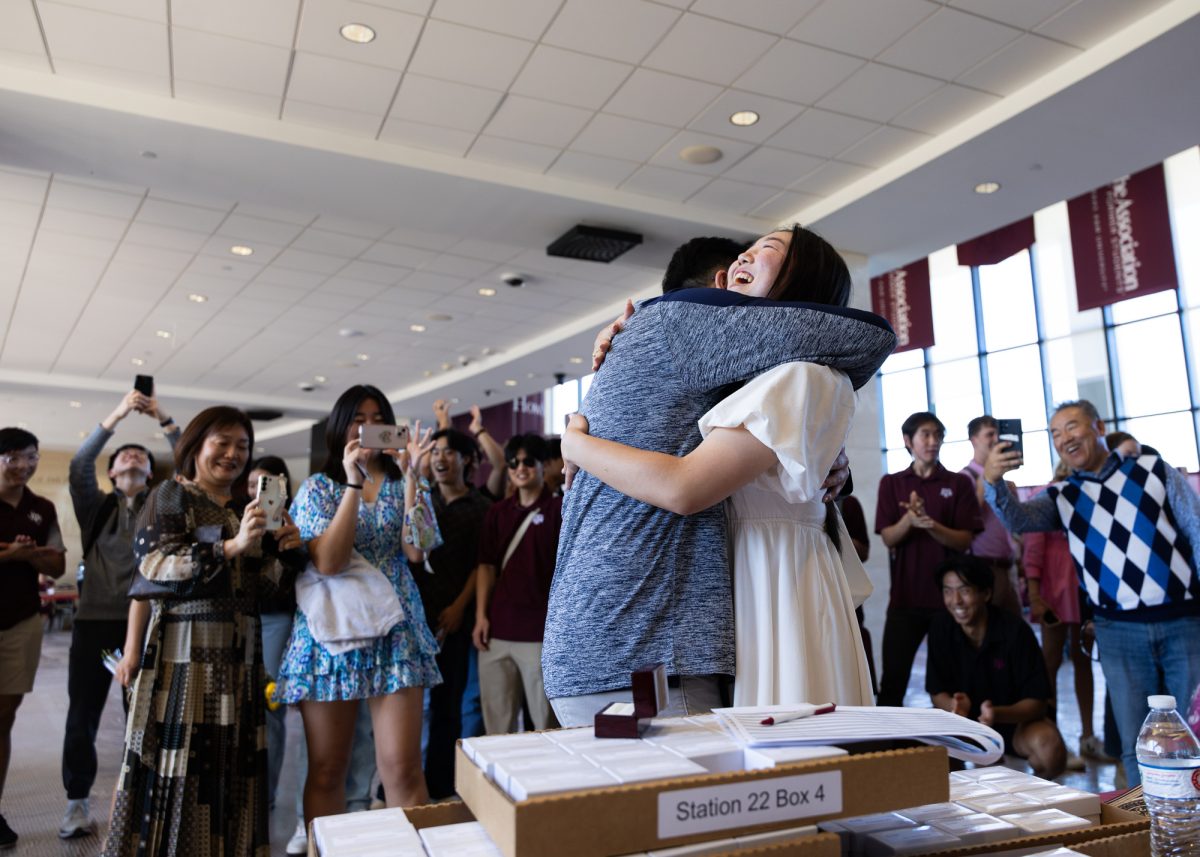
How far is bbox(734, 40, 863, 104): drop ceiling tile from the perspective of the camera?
4574mm

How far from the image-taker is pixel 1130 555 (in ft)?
10.3

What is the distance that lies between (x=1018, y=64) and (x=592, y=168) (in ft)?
8.59

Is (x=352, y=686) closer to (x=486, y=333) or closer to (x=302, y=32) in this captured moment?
(x=302, y=32)

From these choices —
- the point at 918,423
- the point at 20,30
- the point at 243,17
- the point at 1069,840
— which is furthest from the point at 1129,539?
the point at 20,30

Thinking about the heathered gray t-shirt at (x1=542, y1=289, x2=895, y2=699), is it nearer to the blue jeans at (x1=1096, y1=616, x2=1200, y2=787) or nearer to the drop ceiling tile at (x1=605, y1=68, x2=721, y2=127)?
the blue jeans at (x1=1096, y1=616, x2=1200, y2=787)

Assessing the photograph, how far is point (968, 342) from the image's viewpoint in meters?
12.9

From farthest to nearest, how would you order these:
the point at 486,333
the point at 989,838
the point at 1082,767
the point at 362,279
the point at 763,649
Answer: the point at 486,333
the point at 362,279
the point at 1082,767
the point at 763,649
the point at 989,838

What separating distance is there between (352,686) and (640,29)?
11.3 ft

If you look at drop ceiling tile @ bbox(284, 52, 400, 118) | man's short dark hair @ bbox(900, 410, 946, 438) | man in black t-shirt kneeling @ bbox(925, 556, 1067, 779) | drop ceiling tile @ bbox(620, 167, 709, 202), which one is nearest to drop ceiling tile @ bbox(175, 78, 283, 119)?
drop ceiling tile @ bbox(284, 52, 400, 118)

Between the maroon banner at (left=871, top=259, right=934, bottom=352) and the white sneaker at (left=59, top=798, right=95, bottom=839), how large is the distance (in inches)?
255

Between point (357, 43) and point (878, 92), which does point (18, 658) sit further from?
point (878, 92)

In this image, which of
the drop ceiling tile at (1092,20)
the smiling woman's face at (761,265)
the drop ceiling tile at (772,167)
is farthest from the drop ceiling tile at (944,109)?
the smiling woman's face at (761,265)

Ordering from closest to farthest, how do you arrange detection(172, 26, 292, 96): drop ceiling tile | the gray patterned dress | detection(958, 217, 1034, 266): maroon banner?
1. the gray patterned dress
2. detection(172, 26, 292, 96): drop ceiling tile
3. detection(958, 217, 1034, 266): maroon banner

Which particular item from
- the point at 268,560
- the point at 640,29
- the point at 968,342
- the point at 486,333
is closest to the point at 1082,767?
the point at 268,560
